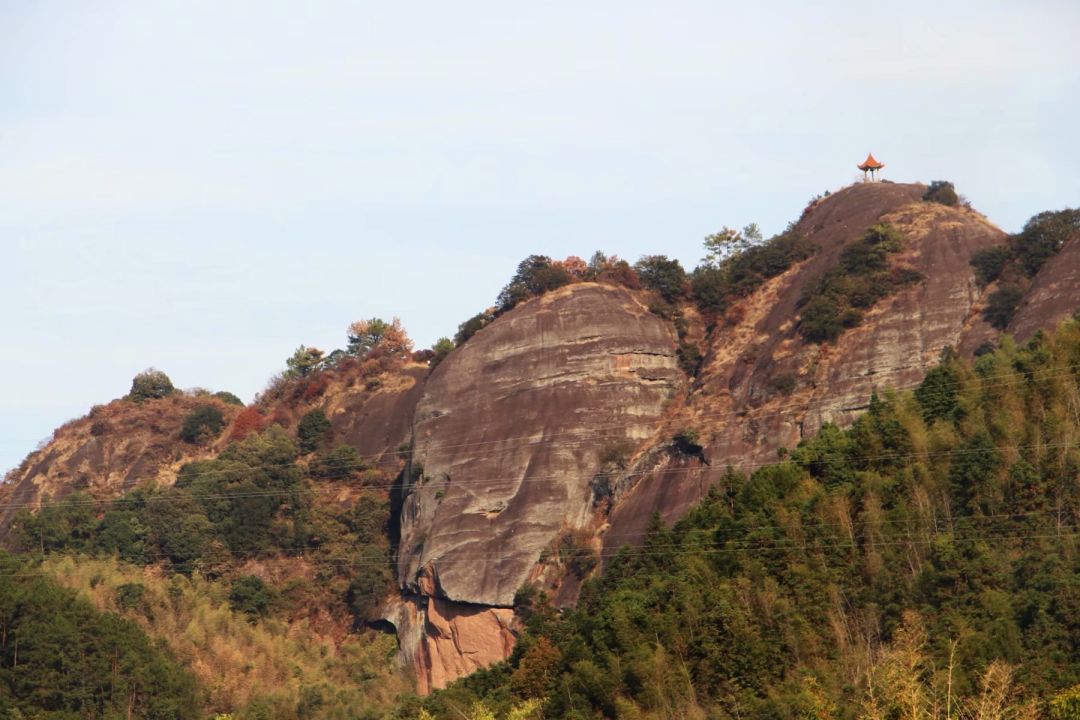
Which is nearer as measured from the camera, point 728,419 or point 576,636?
point 576,636

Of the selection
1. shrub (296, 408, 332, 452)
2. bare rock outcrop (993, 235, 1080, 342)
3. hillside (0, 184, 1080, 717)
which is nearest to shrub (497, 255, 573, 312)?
hillside (0, 184, 1080, 717)

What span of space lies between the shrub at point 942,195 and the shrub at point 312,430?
1190 inches

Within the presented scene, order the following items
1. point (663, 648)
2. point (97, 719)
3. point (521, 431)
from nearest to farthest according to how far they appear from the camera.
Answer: point (663, 648) → point (97, 719) → point (521, 431)

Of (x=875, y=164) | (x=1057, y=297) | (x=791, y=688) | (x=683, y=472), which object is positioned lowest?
(x=791, y=688)

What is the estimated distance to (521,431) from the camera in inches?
2963

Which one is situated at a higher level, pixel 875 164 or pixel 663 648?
pixel 875 164

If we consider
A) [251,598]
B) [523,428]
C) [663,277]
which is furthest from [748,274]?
[251,598]

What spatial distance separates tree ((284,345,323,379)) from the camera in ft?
335

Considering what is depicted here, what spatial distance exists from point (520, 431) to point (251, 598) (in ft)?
43.4

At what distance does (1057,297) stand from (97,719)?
1480 inches

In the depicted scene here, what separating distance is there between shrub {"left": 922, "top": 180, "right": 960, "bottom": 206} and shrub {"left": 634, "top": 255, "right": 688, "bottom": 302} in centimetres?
1159

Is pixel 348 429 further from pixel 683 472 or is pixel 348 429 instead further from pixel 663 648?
pixel 663 648

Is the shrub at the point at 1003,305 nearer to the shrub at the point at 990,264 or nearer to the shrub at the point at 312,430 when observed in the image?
the shrub at the point at 990,264

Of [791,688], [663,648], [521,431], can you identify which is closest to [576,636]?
[663,648]
